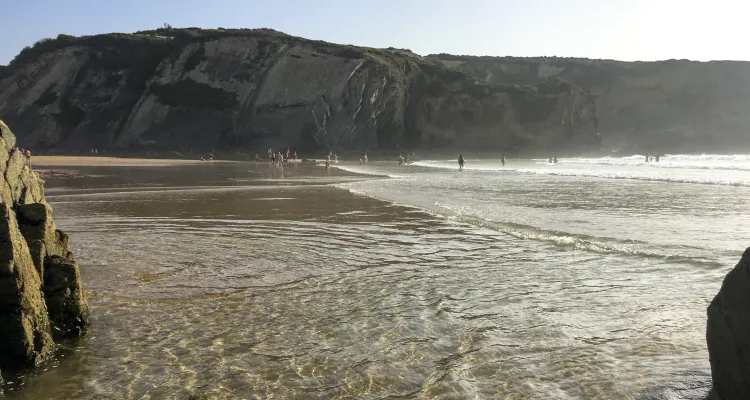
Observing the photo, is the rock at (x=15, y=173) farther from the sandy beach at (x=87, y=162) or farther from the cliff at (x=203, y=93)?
the cliff at (x=203, y=93)

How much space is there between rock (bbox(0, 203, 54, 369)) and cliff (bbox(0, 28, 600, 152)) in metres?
70.1

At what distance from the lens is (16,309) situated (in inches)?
188

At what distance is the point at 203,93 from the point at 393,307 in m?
76.2

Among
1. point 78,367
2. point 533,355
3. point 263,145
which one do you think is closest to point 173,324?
point 78,367

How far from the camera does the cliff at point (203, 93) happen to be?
75000 mm

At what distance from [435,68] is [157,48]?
148 ft

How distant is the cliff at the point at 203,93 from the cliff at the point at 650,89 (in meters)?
72.3

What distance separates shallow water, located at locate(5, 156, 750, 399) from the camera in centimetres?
469

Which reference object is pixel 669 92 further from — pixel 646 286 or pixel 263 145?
pixel 646 286

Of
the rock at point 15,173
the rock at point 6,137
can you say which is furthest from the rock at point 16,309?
the rock at point 6,137

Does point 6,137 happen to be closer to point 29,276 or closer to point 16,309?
point 29,276

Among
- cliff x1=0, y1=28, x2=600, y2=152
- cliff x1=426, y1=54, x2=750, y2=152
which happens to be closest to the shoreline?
cliff x1=0, y1=28, x2=600, y2=152

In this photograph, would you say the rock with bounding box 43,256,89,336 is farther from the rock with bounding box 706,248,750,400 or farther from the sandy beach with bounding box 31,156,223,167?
the sandy beach with bounding box 31,156,223,167

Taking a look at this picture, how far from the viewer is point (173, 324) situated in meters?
6.15
